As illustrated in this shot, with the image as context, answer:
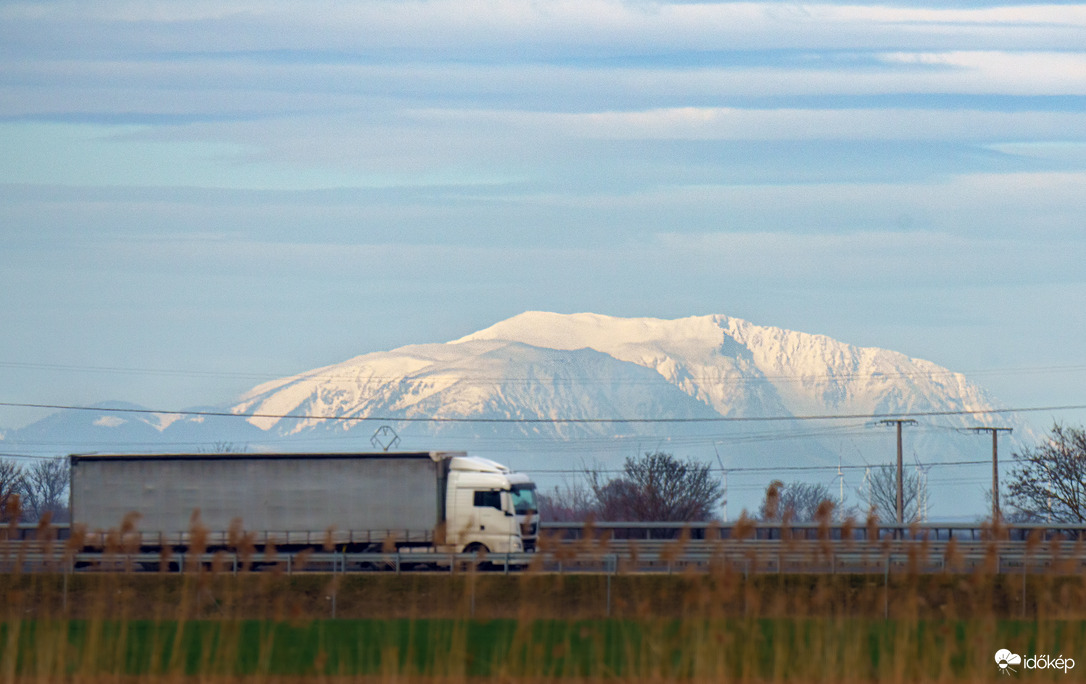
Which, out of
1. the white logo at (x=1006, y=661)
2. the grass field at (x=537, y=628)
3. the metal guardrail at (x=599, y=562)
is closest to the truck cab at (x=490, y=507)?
the metal guardrail at (x=599, y=562)

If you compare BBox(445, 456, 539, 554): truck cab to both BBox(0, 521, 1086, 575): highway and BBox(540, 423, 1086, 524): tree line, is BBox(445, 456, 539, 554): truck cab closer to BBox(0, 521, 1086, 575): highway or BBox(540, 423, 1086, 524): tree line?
BBox(0, 521, 1086, 575): highway

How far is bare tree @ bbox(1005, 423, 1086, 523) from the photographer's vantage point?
62.6m

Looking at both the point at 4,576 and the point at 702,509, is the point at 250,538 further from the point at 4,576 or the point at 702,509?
the point at 702,509

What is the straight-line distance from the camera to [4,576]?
3109cm

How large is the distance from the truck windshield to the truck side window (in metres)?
0.51

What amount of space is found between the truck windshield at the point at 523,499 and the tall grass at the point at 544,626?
8.37 metres

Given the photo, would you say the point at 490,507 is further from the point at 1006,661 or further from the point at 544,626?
the point at 1006,661

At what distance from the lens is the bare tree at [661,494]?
75.7 metres

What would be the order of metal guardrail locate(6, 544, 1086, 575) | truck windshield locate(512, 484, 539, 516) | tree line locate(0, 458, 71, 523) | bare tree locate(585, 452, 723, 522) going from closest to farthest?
metal guardrail locate(6, 544, 1086, 575) → truck windshield locate(512, 484, 539, 516) → bare tree locate(585, 452, 723, 522) → tree line locate(0, 458, 71, 523)

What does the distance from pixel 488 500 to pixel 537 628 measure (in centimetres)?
1971

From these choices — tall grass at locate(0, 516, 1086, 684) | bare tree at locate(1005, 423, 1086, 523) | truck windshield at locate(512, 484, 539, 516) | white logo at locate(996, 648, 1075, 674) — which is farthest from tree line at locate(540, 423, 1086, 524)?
white logo at locate(996, 648, 1075, 674)

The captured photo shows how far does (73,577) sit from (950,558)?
22.5m

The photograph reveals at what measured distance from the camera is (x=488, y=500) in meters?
43.1

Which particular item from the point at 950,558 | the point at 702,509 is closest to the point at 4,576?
the point at 950,558
